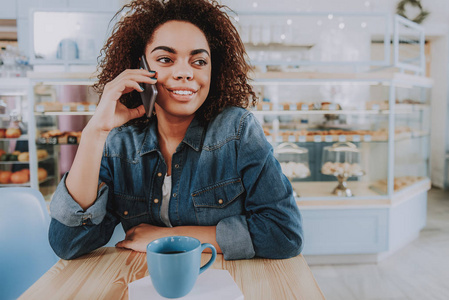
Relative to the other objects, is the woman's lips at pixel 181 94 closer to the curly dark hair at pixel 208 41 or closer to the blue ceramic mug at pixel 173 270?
the curly dark hair at pixel 208 41

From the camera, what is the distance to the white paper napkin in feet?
2.16

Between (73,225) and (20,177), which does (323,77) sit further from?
(20,177)

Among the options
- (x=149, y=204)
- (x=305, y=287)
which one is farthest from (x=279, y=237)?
(x=149, y=204)

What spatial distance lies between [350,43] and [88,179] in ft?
21.1

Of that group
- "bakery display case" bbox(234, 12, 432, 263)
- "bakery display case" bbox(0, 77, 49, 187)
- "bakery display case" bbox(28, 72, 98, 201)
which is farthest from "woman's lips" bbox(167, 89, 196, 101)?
"bakery display case" bbox(0, 77, 49, 187)

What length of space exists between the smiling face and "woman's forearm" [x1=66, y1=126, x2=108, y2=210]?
26 centimetres

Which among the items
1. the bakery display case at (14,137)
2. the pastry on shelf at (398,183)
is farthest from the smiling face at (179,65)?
the bakery display case at (14,137)

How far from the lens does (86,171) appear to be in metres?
0.99

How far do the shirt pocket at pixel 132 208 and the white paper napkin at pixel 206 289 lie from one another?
0.43 meters

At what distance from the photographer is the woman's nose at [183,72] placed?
3.60 ft

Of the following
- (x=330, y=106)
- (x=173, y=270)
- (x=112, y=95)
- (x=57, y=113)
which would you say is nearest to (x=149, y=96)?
(x=112, y=95)

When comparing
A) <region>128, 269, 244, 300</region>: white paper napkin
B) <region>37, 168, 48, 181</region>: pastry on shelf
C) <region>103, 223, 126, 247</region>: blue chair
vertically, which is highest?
<region>128, 269, 244, 300</region>: white paper napkin

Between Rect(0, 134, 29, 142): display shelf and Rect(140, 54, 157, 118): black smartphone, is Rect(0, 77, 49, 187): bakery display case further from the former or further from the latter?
Rect(140, 54, 157, 118): black smartphone

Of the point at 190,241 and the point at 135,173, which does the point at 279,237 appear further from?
the point at 135,173
